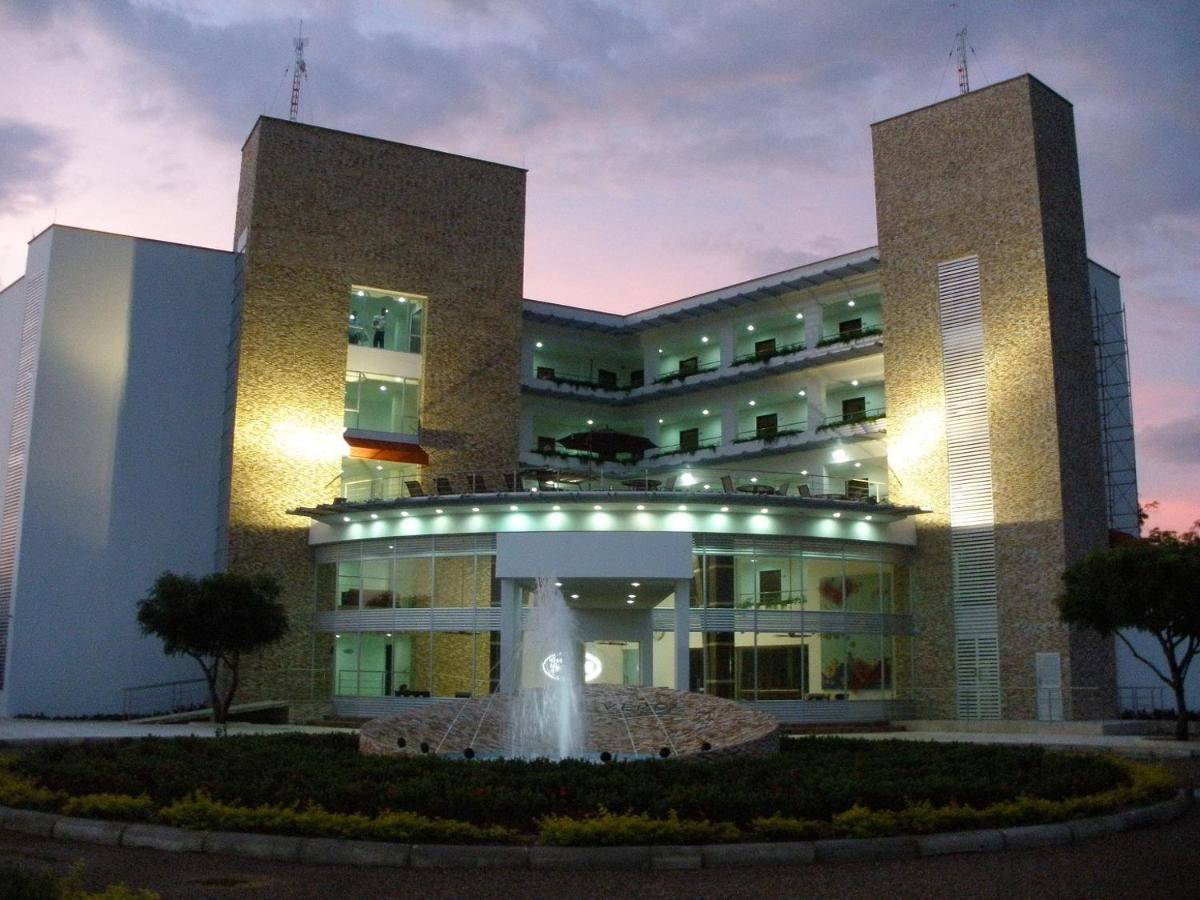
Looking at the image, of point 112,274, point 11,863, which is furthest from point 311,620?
point 11,863

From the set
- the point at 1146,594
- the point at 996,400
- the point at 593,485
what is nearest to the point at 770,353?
the point at 996,400

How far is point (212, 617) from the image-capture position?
36.4m

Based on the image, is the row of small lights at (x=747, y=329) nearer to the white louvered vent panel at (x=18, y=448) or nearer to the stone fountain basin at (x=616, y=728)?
the white louvered vent panel at (x=18, y=448)

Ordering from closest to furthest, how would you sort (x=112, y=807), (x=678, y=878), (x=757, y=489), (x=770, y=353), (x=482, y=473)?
(x=678, y=878) < (x=112, y=807) < (x=757, y=489) < (x=482, y=473) < (x=770, y=353)

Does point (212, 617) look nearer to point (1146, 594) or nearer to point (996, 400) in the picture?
point (1146, 594)

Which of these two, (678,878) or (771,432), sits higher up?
(771,432)

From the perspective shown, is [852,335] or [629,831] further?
[852,335]

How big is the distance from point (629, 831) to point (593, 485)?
27.8 m

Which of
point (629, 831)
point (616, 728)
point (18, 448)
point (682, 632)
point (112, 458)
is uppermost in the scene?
point (18, 448)

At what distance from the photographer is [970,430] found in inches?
1652

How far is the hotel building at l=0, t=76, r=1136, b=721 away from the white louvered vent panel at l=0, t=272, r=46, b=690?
19cm

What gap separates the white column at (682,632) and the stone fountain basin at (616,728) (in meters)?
13.2

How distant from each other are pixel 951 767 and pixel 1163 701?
29.3 metres

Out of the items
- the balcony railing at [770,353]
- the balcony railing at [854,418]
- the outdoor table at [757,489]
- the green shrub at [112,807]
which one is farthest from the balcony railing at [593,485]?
the green shrub at [112,807]
